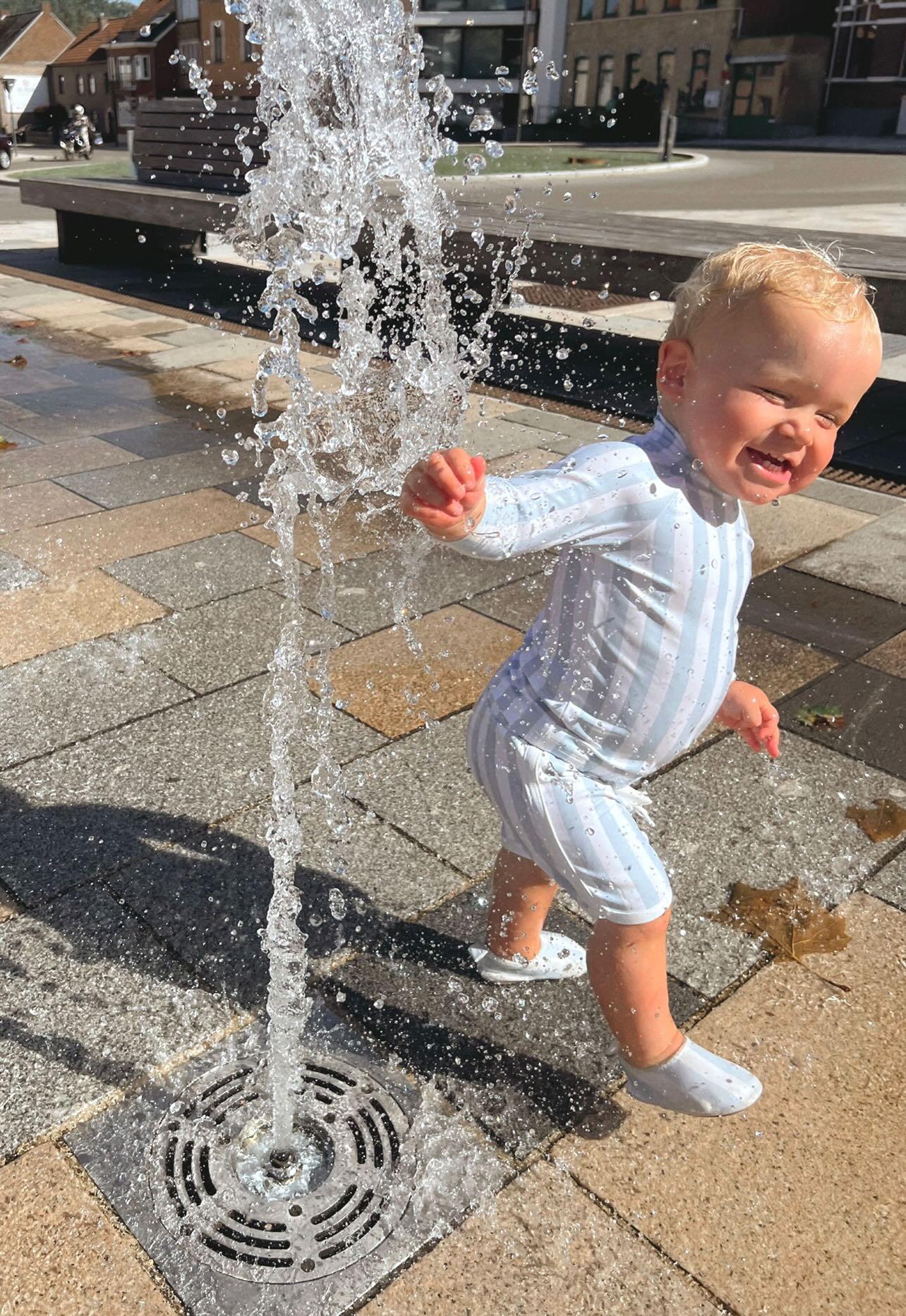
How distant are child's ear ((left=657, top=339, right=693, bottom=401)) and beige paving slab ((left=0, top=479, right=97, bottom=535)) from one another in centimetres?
391

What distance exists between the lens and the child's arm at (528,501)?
5.26ft

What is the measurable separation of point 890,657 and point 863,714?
0.49 metres

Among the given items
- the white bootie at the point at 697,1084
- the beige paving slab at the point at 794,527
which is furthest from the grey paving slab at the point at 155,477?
the white bootie at the point at 697,1084

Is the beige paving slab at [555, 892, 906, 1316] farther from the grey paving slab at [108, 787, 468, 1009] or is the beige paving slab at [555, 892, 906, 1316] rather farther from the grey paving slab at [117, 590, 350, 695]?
the grey paving slab at [117, 590, 350, 695]

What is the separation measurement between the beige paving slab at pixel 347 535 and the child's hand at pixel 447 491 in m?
3.11

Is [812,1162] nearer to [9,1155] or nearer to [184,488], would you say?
[9,1155]

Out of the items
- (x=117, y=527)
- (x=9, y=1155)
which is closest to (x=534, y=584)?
(x=117, y=527)

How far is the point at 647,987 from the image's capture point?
202cm

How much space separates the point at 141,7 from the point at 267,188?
79868 mm

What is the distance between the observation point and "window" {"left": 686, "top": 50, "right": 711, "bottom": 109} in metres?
53.2

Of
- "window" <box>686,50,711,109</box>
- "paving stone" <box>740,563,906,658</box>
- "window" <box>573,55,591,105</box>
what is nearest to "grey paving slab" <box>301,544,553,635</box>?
"paving stone" <box>740,563,906,658</box>

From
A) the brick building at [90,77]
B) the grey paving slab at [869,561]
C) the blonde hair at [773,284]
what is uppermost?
the brick building at [90,77]

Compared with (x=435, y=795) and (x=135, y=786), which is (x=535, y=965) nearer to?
(x=435, y=795)

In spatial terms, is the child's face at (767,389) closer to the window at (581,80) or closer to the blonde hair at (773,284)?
the blonde hair at (773,284)
